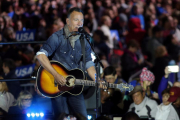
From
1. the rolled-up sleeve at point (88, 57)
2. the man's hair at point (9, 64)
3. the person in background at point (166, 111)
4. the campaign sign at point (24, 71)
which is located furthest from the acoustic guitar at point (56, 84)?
the campaign sign at point (24, 71)

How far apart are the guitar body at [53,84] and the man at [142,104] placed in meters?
2.15

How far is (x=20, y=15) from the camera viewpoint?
1327 centimetres

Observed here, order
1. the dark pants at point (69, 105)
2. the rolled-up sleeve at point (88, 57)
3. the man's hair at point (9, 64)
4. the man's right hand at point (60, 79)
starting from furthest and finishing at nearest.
Answer: 1. the man's hair at point (9, 64)
2. the rolled-up sleeve at point (88, 57)
3. the dark pants at point (69, 105)
4. the man's right hand at point (60, 79)

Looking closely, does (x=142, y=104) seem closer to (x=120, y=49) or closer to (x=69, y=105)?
(x=69, y=105)

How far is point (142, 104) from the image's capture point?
6.82 meters

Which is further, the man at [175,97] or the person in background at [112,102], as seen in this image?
the person in background at [112,102]

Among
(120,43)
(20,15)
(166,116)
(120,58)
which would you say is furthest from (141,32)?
(166,116)

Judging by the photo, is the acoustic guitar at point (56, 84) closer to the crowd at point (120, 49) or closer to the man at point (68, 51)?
the man at point (68, 51)

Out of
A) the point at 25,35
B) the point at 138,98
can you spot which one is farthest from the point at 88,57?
the point at 25,35

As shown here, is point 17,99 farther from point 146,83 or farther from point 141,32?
point 141,32

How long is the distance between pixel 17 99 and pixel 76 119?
224cm

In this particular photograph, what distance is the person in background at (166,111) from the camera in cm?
643

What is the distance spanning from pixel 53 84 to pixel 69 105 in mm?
328

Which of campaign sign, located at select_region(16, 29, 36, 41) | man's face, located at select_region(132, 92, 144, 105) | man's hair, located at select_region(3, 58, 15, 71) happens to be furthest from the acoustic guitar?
campaign sign, located at select_region(16, 29, 36, 41)
